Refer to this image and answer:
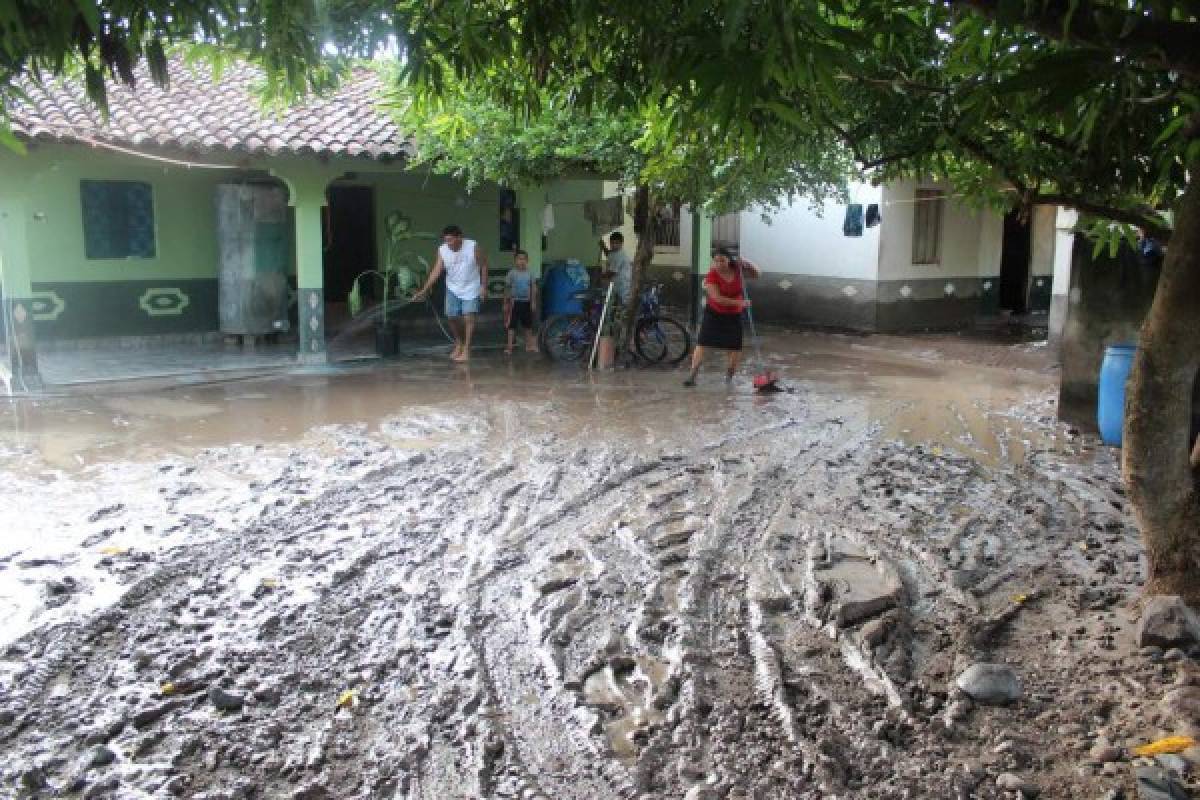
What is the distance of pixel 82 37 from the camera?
9.84 feet

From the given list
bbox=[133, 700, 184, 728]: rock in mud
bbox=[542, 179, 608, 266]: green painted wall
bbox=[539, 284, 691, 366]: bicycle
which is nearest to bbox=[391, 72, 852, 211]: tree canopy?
bbox=[539, 284, 691, 366]: bicycle

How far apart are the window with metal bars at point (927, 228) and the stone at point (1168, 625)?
14.2 meters

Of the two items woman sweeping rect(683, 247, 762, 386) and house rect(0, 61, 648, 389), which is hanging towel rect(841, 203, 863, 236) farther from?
woman sweeping rect(683, 247, 762, 386)

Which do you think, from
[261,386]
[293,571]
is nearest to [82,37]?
[293,571]

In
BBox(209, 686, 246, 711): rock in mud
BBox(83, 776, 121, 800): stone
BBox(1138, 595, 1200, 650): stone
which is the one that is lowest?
BBox(83, 776, 121, 800): stone

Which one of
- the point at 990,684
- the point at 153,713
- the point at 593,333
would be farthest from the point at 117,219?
the point at 990,684

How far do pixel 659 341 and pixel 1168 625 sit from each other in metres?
9.13

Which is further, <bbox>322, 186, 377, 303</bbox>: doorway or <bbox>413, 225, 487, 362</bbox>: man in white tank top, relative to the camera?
<bbox>322, 186, 377, 303</bbox>: doorway

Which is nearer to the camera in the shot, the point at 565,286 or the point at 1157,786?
the point at 1157,786

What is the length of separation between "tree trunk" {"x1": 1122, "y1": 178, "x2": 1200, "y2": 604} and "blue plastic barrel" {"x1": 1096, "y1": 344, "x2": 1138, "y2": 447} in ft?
13.5

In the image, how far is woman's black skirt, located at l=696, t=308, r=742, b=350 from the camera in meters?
11.2

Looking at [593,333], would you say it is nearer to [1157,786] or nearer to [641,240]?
[641,240]

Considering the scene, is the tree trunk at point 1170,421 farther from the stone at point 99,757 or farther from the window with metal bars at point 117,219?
the window with metal bars at point 117,219

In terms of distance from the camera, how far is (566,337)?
517 inches
